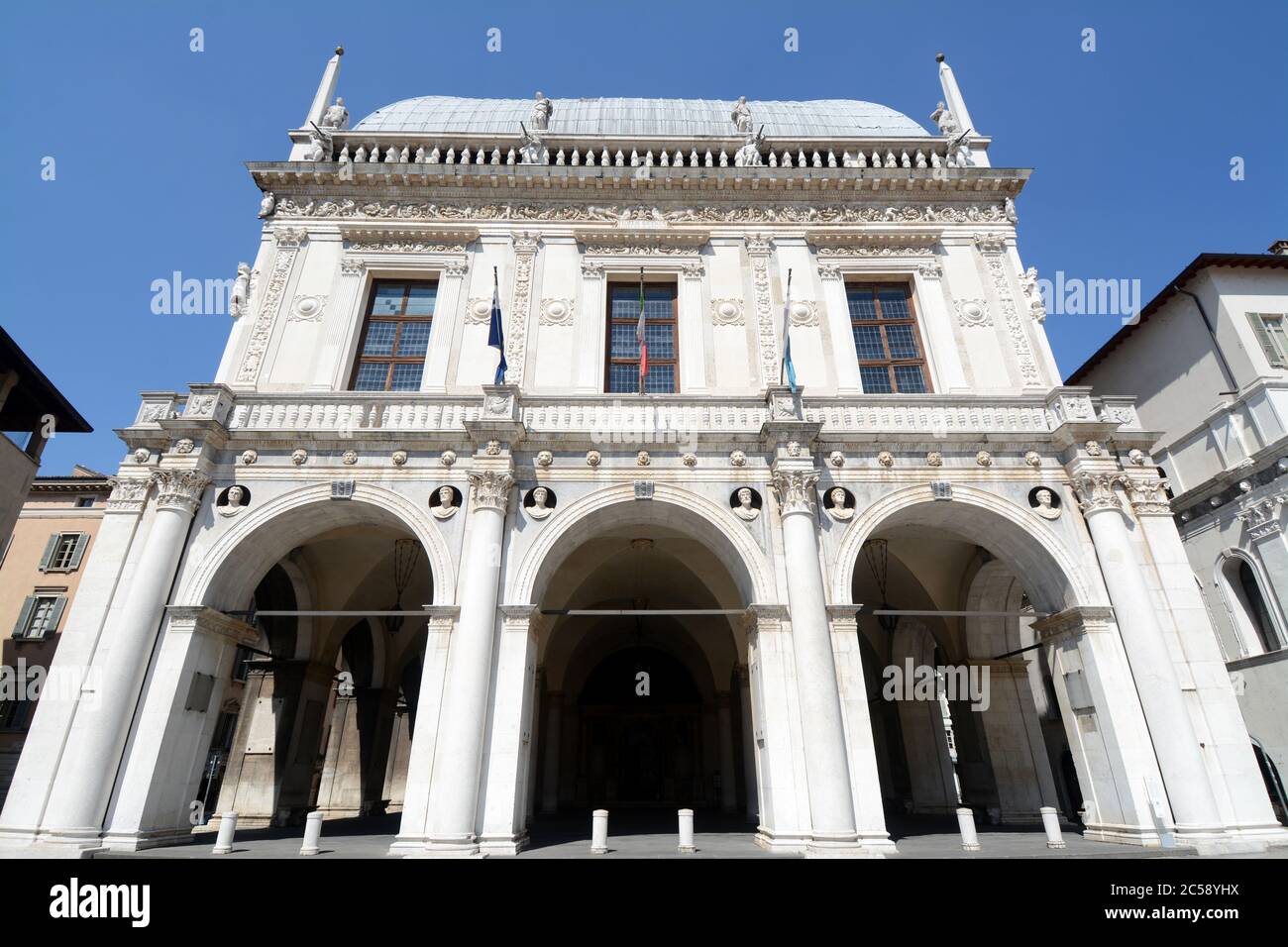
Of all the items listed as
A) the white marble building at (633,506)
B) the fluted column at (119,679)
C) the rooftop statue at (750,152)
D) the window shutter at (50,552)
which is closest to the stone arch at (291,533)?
the white marble building at (633,506)

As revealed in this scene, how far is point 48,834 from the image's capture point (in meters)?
11.0

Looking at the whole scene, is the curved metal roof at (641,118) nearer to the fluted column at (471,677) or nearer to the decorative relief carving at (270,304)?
the decorative relief carving at (270,304)

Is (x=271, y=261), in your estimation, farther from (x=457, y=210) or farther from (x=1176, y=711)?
(x=1176, y=711)

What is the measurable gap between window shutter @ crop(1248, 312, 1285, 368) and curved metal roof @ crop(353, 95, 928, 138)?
11264 mm

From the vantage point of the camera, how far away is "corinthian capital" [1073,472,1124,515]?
13711 millimetres

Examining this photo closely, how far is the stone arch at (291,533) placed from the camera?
43.5ft

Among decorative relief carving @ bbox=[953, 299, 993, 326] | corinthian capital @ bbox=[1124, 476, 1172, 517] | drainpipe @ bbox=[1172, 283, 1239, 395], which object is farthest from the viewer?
drainpipe @ bbox=[1172, 283, 1239, 395]

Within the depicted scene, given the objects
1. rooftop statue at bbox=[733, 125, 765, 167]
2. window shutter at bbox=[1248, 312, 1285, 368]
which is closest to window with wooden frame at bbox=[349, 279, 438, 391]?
rooftop statue at bbox=[733, 125, 765, 167]

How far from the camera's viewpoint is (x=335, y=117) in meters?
20.1

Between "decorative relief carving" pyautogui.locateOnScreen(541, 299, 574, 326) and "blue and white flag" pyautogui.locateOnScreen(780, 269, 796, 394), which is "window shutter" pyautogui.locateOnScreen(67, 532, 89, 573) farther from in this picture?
"blue and white flag" pyautogui.locateOnScreen(780, 269, 796, 394)

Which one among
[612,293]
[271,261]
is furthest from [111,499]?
[612,293]
